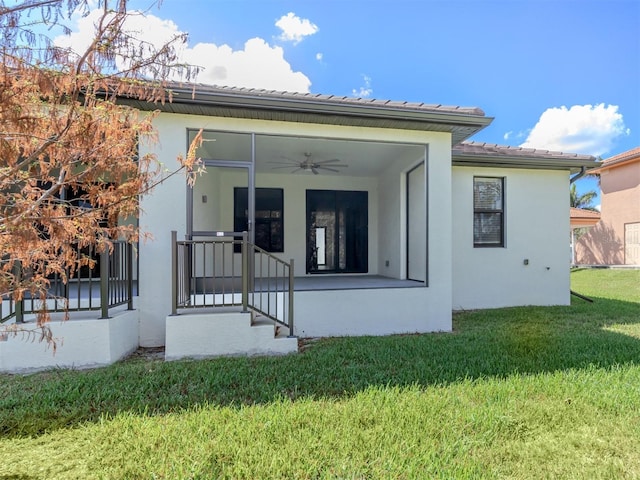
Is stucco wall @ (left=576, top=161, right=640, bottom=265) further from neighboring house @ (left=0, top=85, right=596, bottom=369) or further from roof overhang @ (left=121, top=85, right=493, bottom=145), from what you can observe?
roof overhang @ (left=121, top=85, right=493, bottom=145)

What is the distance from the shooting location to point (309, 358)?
4.05m

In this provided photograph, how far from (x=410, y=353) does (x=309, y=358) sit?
1307 mm

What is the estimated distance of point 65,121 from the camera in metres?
1.88

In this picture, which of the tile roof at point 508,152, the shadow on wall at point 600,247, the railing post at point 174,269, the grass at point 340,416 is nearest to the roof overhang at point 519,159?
→ the tile roof at point 508,152

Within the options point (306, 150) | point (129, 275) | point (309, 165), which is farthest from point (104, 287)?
point (309, 165)

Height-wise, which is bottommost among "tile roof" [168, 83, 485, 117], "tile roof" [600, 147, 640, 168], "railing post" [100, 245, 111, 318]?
"railing post" [100, 245, 111, 318]

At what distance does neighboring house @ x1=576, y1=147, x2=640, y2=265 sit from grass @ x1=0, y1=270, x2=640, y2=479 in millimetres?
14770

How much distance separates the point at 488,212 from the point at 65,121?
25.8 ft

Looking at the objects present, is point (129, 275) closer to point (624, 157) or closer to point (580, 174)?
point (580, 174)

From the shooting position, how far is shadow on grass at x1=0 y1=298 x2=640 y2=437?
286 cm

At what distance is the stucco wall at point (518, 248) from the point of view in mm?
7406

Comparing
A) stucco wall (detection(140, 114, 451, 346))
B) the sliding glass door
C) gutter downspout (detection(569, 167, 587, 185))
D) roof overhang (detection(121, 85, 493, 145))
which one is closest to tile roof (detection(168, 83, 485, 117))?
roof overhang (detection(121, 85, 493, 145))

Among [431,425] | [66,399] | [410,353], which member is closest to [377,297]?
[410,353]

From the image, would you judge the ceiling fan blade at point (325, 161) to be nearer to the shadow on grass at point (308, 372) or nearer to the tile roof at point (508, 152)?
the tile roof at point (508, 152)
